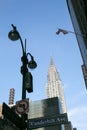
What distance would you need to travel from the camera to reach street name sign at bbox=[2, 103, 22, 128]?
789cm

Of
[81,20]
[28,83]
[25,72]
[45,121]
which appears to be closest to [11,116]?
[28,83]

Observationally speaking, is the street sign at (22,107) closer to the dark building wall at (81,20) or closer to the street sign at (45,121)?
the street sign at (45,121)

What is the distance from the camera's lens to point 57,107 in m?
151

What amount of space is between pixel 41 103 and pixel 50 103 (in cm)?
1055

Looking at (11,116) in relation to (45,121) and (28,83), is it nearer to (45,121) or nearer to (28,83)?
(28,83)

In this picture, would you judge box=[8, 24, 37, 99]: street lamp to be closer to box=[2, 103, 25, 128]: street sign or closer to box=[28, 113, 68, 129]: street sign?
box=[2, 103, 25, 128]: street sign

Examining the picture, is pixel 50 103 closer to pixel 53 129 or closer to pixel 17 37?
pixel 53 129

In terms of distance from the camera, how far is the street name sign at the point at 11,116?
7.89 meters

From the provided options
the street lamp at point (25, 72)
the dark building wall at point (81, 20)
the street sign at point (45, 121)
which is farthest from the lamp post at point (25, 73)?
the dark building wall at point (81, 20)

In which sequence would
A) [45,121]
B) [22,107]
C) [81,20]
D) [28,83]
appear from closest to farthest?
[22,107] → [28,83] → [45,121] → [81,20]

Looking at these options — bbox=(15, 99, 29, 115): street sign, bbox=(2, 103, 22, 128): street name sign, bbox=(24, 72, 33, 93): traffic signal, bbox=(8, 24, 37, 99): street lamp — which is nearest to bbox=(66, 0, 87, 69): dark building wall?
bbox=(8, 24, 37, 99): street lamp

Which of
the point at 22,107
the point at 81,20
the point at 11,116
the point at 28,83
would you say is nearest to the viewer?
the point at 11,116

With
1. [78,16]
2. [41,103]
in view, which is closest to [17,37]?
[78,16]

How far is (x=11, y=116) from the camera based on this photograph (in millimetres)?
8070
